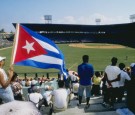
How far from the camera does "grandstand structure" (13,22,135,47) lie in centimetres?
6228

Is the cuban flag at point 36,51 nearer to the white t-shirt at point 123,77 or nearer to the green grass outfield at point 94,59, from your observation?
the white t-shirt at point 123,77

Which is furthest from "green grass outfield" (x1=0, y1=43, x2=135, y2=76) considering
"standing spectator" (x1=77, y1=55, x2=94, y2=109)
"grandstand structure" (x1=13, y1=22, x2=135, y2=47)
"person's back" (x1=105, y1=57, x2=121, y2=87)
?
"person's back" (x1=105, y1=57, x2=121, y2=87)

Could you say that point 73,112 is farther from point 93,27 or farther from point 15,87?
point 93,27

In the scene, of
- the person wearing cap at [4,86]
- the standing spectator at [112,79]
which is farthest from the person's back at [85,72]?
the person wearing cap at [4,86]

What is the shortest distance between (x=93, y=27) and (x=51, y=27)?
34.5ft

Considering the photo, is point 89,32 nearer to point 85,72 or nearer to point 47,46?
point 85,72

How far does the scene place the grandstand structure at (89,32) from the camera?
2452 inches

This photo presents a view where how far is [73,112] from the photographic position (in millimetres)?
6902

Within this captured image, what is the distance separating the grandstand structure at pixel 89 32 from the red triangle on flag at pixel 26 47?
175 feet

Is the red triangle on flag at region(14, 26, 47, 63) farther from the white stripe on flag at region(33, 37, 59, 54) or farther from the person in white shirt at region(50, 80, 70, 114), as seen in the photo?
the person in white shirt at region(50, 80, 70, 114)

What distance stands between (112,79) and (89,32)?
6538 cm

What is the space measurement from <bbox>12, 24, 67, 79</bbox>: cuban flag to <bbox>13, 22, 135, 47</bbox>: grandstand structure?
53.1m

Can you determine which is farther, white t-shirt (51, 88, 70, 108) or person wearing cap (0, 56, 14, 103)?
white t-shirt (51, 88, 70, 108)

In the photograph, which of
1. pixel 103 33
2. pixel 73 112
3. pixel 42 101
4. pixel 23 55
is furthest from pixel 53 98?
pixel 103 33
